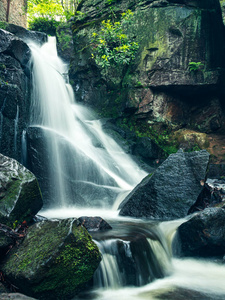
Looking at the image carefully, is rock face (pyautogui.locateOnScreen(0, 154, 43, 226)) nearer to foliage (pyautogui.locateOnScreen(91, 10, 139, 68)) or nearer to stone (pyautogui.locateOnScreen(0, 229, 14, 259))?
stone (pyautogui.locateOnScreen(0, 229, 14, 259))

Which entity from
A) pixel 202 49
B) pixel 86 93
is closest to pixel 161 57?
pixel 202 49

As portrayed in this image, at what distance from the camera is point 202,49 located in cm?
1116

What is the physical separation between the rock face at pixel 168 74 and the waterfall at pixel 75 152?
1.48 m

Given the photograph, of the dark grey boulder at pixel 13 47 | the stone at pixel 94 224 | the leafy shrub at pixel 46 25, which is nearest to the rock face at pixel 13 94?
the dark grey boulder at pixel 13 47

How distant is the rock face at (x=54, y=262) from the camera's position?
2697mm

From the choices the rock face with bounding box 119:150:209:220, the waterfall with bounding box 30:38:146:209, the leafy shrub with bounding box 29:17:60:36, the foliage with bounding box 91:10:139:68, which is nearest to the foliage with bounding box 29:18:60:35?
the leafy shrub with bounding box 29:17:60:36

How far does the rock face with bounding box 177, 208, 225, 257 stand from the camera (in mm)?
4234

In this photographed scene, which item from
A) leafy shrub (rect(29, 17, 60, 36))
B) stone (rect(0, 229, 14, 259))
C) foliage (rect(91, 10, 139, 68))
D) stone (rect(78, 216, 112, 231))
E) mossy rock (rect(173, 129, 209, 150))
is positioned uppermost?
leafy shrub (rect(29, 17, 60, 36))

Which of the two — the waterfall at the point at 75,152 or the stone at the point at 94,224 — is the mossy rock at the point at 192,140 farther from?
the stone at the point at 94,224

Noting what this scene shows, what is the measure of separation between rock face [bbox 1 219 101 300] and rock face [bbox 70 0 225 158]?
848cm

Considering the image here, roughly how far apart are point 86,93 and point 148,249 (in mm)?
9708

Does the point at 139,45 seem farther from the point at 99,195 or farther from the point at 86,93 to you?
the point at 99,195

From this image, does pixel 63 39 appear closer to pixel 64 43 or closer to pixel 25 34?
pixel 64 43

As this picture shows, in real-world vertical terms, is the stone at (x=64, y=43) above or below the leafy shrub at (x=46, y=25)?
below
